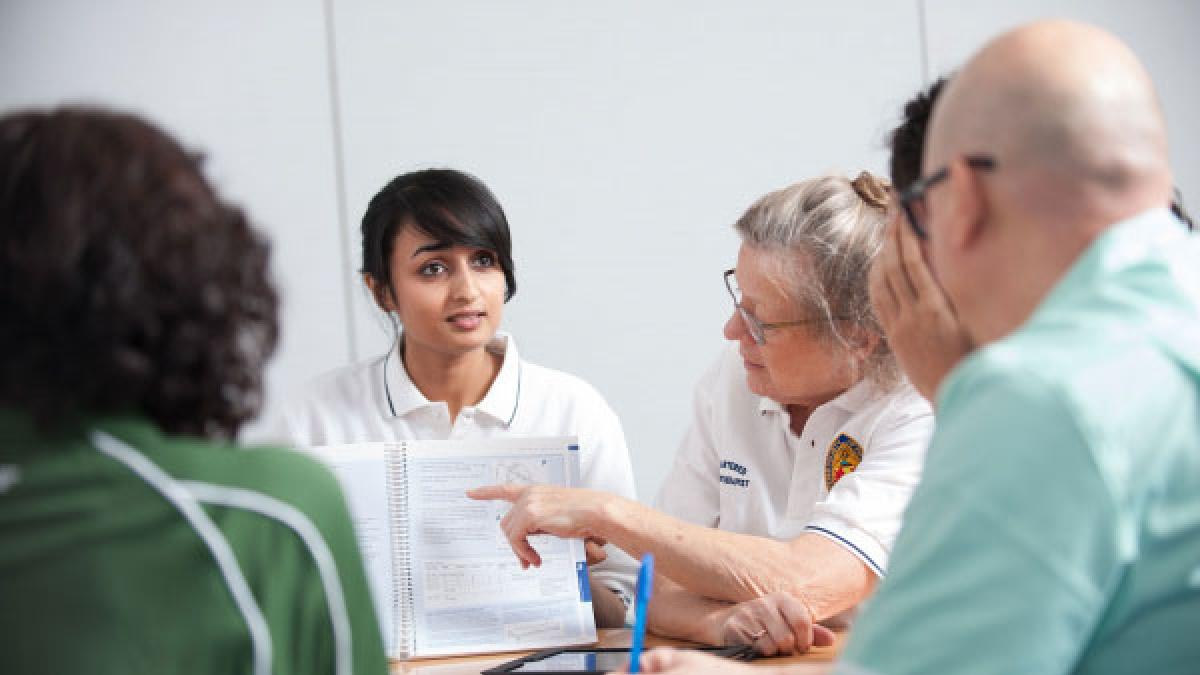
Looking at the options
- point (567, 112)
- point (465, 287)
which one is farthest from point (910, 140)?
point (567, 112)

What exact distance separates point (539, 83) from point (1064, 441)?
2616 mm

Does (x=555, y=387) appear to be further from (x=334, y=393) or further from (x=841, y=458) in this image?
(x=841, y=458)

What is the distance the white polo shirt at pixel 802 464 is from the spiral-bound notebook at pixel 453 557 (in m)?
0.40

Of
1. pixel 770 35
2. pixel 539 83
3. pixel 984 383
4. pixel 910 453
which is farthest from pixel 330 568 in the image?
pixel 770 35

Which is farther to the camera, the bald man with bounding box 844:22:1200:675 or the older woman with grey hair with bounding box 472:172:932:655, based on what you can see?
the older woman with grey hair with bounding box 472:172:932:655

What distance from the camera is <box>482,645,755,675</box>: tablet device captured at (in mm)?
1299

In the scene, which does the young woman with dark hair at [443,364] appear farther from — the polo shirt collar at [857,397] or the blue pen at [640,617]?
the blue pen at [640,617]

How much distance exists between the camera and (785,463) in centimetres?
198

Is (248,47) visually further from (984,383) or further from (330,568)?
(984,383)

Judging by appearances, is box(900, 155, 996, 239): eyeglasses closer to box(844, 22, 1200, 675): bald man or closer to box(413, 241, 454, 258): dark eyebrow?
box(844, 22, 1200, 675): bald man

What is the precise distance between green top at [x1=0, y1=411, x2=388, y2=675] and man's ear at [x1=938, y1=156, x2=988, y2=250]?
1.70 ft

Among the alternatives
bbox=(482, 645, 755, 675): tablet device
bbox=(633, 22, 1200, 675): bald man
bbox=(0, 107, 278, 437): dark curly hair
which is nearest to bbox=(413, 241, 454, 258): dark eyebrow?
bbox=(482, 645, 755, 675): tablet device

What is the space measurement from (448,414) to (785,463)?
661mm

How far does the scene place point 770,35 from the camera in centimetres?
322
